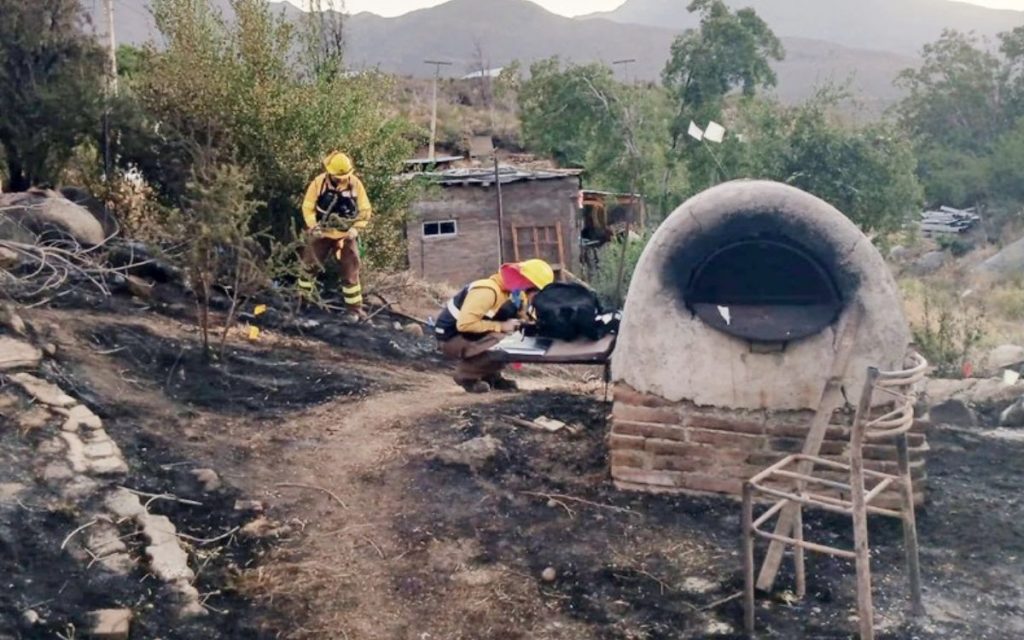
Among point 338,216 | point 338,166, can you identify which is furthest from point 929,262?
point 338,216

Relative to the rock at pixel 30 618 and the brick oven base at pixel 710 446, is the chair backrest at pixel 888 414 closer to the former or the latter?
the brick oven base at pixel 710 446

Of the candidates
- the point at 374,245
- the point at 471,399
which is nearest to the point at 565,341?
the point at 471,399

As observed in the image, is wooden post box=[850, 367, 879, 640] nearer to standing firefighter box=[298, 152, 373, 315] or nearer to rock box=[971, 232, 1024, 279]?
standing firefighter box=[298, 152, 373, 315]

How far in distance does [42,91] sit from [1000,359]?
39.1 feet

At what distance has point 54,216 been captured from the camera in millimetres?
11211

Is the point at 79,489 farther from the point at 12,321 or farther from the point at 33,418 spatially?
the point at 12,321

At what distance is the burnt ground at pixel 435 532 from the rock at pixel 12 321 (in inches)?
13.4

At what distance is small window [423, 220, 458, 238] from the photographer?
24531 mm

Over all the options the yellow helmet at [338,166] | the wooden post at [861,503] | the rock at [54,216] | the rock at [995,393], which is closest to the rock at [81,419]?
the rock at [54,216]

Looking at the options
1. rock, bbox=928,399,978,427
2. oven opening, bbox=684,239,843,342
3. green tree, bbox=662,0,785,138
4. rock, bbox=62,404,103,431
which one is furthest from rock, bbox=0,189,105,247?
green tree, bbox=662,0,785,138

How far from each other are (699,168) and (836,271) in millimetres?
20064

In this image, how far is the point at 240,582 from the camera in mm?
5414

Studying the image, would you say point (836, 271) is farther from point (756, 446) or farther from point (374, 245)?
point (374, 245)

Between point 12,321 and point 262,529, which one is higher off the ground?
point 12,321
